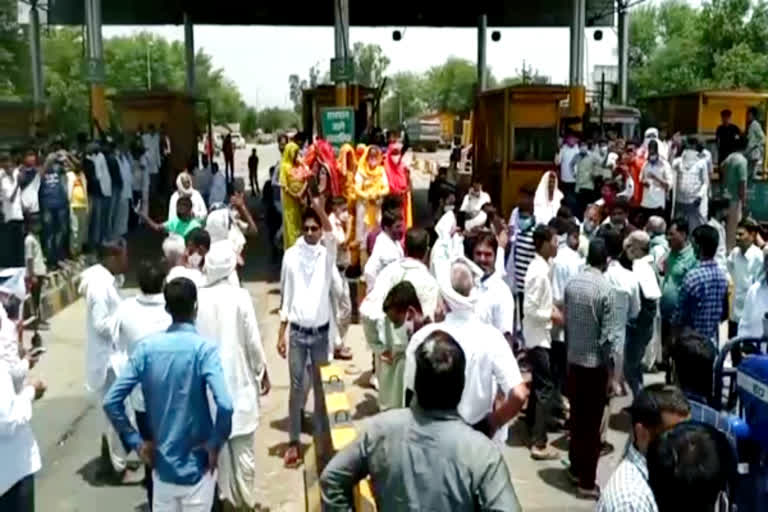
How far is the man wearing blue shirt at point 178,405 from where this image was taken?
4.57 meters

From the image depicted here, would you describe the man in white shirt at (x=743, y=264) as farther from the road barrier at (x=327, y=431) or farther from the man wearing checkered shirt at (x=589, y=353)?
the road barrier at (x=327, y=431)

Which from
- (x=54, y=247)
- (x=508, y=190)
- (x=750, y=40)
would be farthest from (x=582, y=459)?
(x=750, y=40)

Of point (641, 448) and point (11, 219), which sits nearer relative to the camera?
point (641, 448)

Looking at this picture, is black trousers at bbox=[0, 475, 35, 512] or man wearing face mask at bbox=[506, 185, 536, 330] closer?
black trousers at bbox=[0, 475, 35, 512]

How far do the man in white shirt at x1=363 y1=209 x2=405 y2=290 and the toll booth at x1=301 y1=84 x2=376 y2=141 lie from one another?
1161 cm

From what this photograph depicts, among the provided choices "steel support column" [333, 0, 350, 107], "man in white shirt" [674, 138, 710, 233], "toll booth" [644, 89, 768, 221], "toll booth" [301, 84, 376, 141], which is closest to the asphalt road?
"man in white shirt" [674, 138, 710, 233]

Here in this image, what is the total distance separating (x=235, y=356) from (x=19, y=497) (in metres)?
1.49

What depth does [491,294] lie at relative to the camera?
6.28m

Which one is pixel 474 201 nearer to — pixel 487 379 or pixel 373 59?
pixel 487 379

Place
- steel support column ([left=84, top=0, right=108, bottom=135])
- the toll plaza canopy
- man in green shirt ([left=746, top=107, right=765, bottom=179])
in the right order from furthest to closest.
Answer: the toll plaza canopy < steel support column ([left=84, top=0, right=108, bottom=135]) < man in green shirt ([left=746, top=107, right=765, bottom=179])

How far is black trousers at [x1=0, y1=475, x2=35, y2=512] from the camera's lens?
457cm

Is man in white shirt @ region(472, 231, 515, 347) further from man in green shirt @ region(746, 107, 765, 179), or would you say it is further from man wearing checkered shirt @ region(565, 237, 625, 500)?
man in green shirt @ region(746, 107, 765, 179)

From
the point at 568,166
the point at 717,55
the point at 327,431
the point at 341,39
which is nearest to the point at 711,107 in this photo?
the point at 568,166

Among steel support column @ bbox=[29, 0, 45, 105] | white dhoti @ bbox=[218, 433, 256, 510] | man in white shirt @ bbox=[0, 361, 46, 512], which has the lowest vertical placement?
white dhoti @ bbox=[218, 433, 256, 510]
